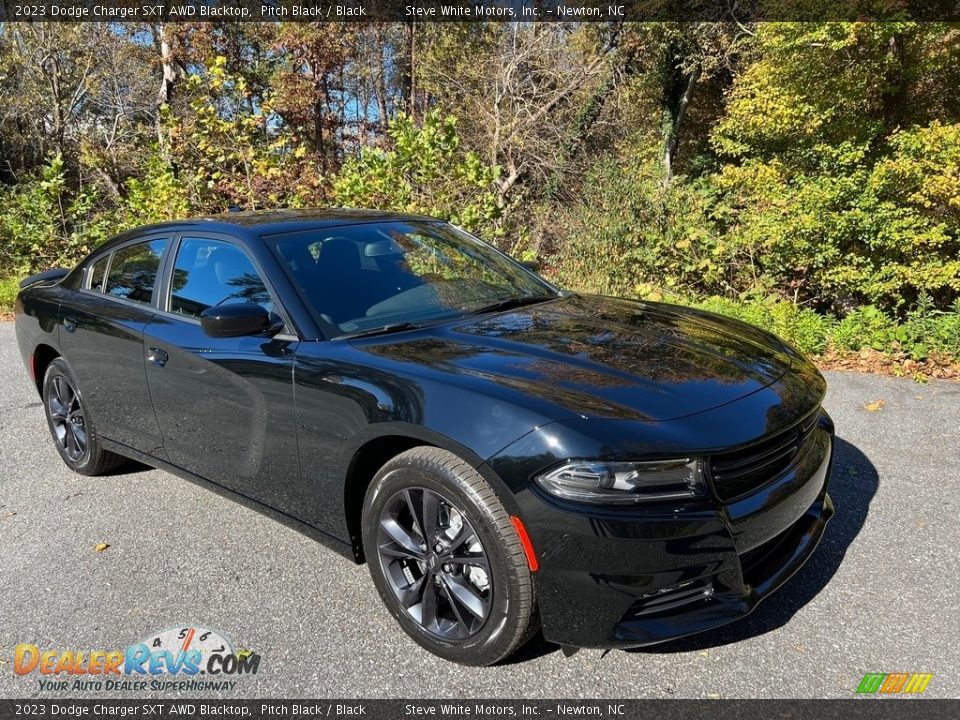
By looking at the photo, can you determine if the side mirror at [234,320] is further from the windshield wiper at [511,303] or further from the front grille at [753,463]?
the front grille at [753,463]

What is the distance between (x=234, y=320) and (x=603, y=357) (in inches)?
57.4

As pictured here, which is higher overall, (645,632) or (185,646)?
(645,632)

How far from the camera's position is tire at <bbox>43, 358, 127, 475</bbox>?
4273 mm

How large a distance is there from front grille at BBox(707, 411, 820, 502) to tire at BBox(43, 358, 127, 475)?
3.59m

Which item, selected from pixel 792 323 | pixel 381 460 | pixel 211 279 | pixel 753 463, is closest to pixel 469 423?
pixel 381 460

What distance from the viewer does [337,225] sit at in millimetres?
3572

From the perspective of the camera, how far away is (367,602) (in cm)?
294

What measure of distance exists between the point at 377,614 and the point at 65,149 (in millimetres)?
22849

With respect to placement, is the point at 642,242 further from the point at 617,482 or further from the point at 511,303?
the point at 617,482

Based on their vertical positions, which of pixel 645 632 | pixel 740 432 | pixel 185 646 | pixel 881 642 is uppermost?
pixel 740 432

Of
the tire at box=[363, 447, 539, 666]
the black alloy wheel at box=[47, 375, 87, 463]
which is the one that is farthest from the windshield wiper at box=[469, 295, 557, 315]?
the black alloy wheel at box=[47, 375, 87, 463]

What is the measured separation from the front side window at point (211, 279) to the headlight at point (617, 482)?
5.15 feet

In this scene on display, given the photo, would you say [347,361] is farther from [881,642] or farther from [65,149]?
[65,149]

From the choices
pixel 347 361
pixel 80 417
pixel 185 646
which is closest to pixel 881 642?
pixel 347 361
